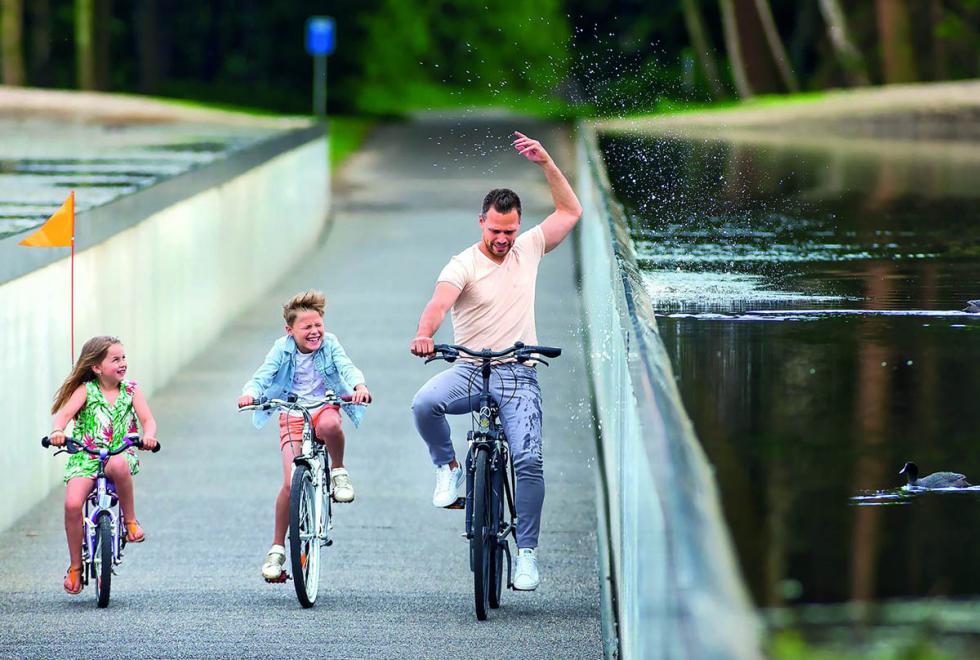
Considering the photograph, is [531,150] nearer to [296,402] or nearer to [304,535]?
[296,402]

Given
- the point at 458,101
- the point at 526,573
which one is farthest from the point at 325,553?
the point at 458,101

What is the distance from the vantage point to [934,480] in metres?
9.27

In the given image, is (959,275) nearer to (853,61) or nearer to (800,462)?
(800,462)

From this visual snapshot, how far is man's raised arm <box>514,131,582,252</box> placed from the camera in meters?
9.25

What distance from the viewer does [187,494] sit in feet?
41.4

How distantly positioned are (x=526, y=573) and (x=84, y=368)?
2.06 m

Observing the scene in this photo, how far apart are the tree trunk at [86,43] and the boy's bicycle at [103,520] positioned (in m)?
53.9

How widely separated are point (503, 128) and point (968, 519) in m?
50.4

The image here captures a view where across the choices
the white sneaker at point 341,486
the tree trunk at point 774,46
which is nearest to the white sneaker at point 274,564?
the white sneaker at point 341,486

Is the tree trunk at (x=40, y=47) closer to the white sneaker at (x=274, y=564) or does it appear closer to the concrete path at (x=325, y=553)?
the concrete path at (x=325, y=553)

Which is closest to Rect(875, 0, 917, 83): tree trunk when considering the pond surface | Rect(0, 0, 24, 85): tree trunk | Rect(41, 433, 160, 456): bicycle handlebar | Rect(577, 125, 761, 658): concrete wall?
the pond surface

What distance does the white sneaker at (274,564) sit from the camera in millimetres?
9133

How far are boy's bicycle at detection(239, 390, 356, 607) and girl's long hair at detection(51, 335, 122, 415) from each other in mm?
630

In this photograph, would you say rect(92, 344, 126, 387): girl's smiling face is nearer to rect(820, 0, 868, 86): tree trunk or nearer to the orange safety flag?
the orange safety flag
